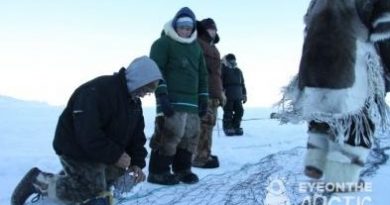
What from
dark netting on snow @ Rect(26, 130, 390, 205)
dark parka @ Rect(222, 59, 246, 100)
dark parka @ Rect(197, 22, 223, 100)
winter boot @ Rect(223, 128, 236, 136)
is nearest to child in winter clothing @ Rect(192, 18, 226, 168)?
dark parka @ Rect(197, 22, 223, 100)

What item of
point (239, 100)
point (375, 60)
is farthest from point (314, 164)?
point (239, 100)

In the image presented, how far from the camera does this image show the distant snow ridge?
4.16 meters

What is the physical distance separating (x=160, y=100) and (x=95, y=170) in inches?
46.7

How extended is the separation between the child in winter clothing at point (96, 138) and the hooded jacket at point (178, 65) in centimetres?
110

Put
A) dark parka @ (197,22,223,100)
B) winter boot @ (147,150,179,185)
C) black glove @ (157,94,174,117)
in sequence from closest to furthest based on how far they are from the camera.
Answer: black glove @ (157,94,174,117), winter boot @ (147,150,179,185), dark parka @ (197,22,223,100)

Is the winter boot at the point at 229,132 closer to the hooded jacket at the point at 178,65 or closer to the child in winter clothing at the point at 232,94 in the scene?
the child in winter clothing at the point at 232,94

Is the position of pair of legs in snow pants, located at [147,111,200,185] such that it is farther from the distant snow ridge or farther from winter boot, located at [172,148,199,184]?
the distant snow ridge

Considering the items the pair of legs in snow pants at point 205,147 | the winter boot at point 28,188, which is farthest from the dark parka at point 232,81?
the winter boot at point 28,188

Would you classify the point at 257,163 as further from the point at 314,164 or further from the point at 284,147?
the point at 314,164

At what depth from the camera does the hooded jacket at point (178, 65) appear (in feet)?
17.1

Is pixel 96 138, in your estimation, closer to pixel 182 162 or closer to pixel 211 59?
pixel 182 162

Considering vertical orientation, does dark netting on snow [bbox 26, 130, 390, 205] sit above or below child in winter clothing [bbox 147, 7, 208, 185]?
→ below

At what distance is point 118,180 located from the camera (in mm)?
4113

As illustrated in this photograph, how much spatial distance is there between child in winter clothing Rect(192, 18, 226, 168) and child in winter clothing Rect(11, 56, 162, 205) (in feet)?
Answer: 6.85
